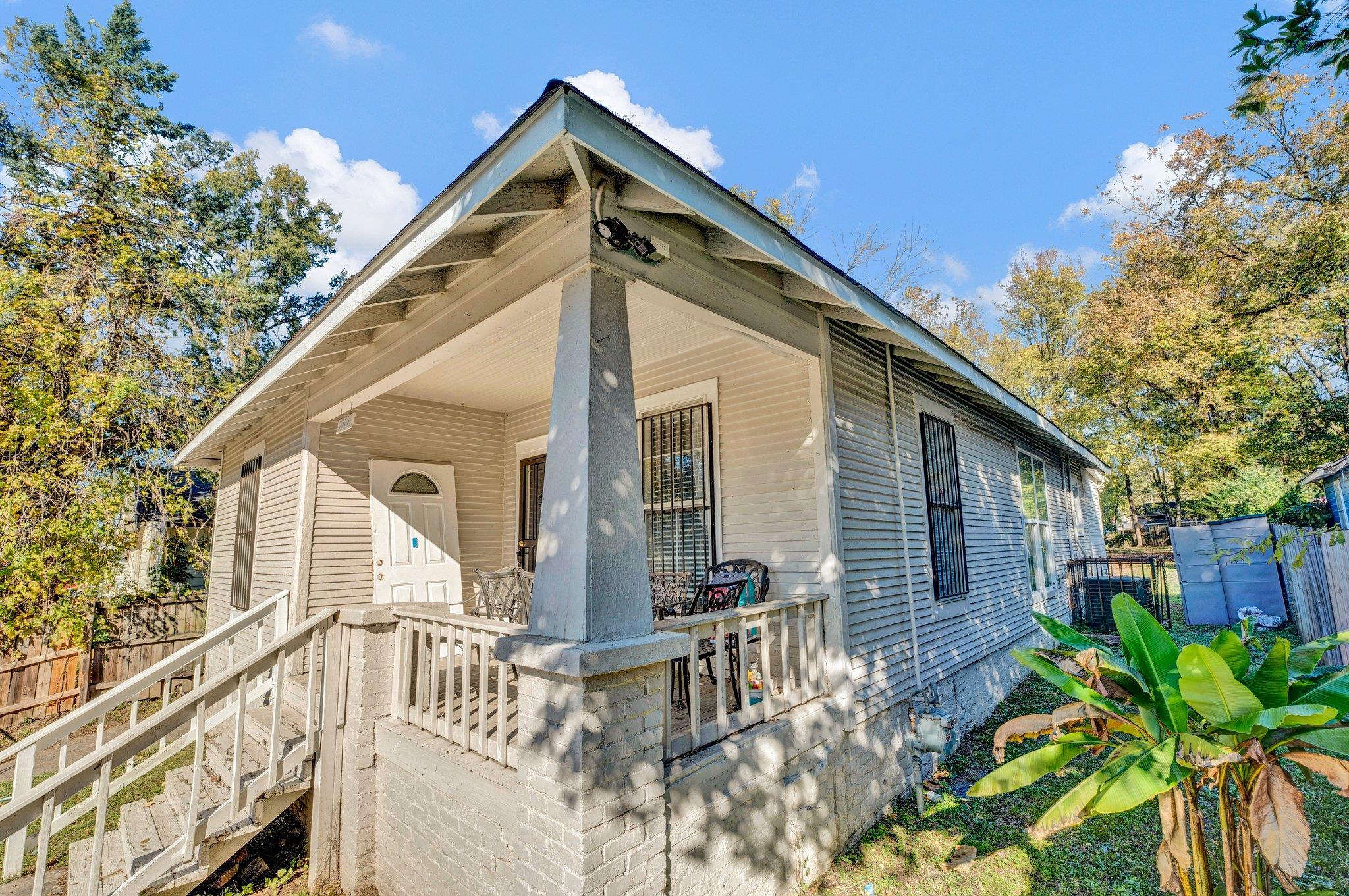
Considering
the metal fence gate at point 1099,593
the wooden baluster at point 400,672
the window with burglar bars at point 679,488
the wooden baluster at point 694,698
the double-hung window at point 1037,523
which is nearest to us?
the wooden baluster at point 694,698

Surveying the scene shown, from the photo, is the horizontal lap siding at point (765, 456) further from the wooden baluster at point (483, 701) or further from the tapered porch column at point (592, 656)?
the wooden baluster at point (483, 701)

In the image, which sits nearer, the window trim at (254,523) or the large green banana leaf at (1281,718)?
the large green banana leaf at (1281,718)

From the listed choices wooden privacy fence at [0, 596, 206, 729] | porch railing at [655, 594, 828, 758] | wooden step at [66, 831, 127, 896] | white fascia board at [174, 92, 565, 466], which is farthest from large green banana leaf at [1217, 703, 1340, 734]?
wooden privacy fence at [0, 596, 206, 729]

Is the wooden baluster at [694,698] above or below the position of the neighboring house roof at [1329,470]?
below

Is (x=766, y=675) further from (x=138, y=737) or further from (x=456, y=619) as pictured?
(x=138, y=737)

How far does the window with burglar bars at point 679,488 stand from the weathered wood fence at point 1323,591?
5.67 meters

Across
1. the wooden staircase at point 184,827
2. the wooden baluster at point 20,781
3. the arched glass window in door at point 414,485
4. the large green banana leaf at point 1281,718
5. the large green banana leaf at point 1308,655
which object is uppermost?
the arched glass window in door at point 414,485

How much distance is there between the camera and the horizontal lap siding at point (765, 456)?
4363mm

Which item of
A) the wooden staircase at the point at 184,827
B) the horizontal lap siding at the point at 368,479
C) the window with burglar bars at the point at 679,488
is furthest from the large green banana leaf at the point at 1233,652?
the horizontal lap siding at the point at 368,479

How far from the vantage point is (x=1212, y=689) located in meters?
1.74

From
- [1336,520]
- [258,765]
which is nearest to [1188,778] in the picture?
[258,765]

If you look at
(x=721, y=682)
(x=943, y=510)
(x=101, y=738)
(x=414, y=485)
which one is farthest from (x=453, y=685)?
(x=943, y=510)

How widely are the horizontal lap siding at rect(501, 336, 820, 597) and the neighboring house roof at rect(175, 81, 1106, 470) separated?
735 millimetres

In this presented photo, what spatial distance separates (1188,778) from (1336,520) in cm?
1195
